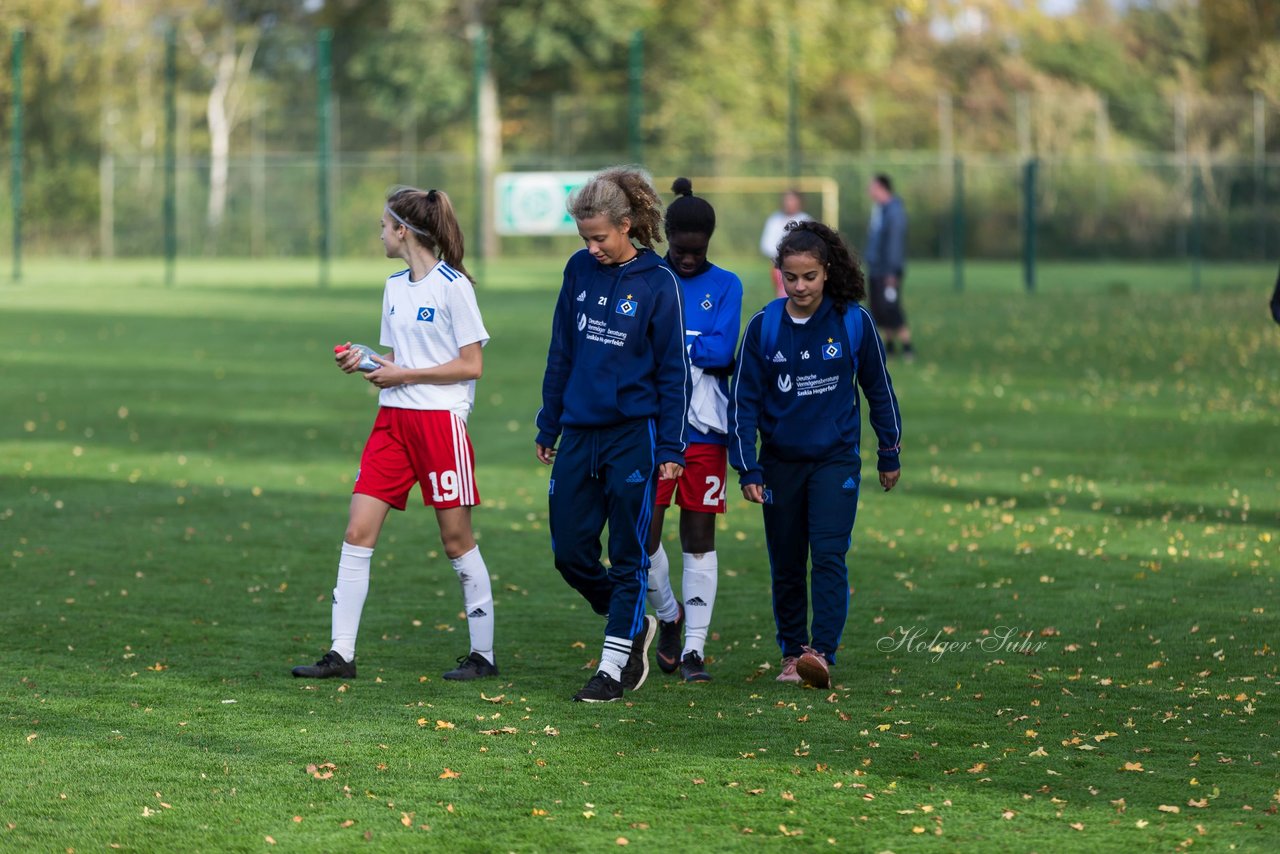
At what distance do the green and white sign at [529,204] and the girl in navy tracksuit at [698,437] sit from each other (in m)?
29.2

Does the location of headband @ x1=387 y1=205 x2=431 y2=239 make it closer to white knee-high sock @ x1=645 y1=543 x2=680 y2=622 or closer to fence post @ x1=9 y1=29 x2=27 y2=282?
white knee-high sock @ x1=645 y1=543 x2=680 y2=622

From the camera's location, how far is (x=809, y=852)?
4461mm

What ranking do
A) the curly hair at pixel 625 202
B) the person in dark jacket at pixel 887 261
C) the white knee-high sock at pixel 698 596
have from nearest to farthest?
1. the curly hair at pixel 625 202
2. the white knee-high sock at pixel 698 596
3. the person in dark jacket at pixel 887 261

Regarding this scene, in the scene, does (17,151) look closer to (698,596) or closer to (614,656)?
(698,596)

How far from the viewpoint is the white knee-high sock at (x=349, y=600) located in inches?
253

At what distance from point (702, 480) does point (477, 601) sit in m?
0.94

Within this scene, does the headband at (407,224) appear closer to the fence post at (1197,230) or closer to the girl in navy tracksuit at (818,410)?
the girl in navy tracksuit at (818,410)

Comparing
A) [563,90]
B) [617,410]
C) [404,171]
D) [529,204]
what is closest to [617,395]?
[617,410]

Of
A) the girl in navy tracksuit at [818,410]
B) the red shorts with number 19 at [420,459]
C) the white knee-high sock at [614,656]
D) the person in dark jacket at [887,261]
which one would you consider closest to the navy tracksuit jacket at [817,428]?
the girl in navy tracksuit at [818,410]

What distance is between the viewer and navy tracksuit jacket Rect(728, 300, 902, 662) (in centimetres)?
635

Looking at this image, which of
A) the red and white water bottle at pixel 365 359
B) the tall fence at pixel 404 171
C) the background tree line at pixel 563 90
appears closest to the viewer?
the red and white water bottle at pixel 365 359

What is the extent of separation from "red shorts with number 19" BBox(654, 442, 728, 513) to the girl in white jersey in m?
0.78

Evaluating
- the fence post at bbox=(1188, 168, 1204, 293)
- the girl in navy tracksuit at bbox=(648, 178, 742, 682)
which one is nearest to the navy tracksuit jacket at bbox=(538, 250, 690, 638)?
the girl in navy tracksuit at bbox=(648, 178, 742, 682)

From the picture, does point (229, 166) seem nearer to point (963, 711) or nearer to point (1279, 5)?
point (1279, 5)
